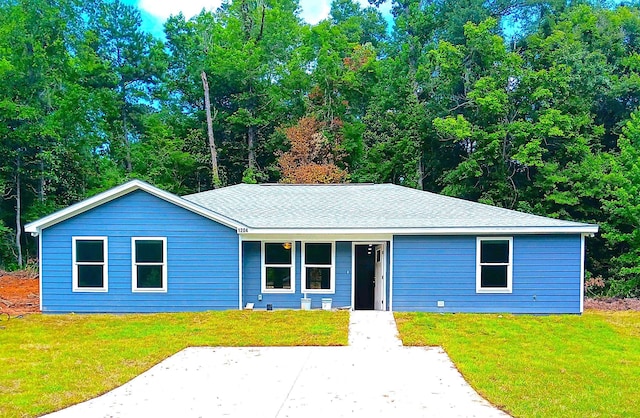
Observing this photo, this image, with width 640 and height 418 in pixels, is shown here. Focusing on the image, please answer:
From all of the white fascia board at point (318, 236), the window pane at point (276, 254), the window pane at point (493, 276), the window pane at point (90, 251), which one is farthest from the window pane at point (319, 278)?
the window pane at point (90, 251)

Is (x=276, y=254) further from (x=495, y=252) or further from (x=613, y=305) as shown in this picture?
(x=613, y=305)

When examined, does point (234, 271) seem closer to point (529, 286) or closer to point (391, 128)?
point (529, 286)

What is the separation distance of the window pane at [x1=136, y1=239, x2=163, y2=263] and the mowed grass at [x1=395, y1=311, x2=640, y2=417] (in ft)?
20.3

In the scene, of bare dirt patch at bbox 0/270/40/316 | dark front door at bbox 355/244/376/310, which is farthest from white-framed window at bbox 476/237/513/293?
bare dirt patch at bbox 0/270/40/316

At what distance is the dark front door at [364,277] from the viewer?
48.3 feet

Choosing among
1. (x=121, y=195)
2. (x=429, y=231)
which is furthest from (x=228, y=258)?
(x=429, y=231)

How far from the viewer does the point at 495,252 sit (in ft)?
42.4

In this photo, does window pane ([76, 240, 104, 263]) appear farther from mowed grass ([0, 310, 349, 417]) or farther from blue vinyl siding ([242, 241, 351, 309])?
blue vinyl siding ([242, 241, 351, 309])

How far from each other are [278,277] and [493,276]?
18.1ft

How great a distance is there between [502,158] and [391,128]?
6.36m

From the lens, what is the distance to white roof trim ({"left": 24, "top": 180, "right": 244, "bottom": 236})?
12539mm

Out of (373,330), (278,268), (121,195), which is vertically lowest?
(373,330)

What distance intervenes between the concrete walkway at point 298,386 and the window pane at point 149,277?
4.20 meters

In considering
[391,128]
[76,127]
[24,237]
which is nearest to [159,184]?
[76,127]
